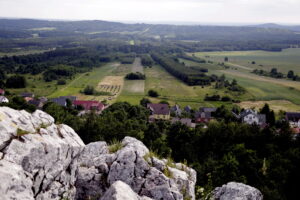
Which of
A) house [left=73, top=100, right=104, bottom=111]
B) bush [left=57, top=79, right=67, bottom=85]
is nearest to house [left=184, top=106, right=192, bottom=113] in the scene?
house [left=73, top=100, right=104, bottom=111]

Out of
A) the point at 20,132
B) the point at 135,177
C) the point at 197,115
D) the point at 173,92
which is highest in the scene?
the point at 20,132

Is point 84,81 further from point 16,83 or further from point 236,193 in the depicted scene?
point 236,193

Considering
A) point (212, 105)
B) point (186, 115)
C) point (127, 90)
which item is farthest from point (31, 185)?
point (127, 90)

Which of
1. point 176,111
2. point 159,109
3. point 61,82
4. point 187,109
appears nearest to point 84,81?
point 61,82

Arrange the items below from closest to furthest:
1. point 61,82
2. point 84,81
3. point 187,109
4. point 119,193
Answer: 1. point 119,193
2. point 187,109
3. point 61,82
4. point 84,81

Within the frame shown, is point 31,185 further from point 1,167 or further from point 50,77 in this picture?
point 50,77

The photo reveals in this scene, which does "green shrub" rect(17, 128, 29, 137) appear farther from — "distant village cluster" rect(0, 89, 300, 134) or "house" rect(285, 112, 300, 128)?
"house" rect(285, 112, 300, 128)

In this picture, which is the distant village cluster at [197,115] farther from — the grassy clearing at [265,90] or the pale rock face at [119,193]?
the pale rock face at [119,193]
